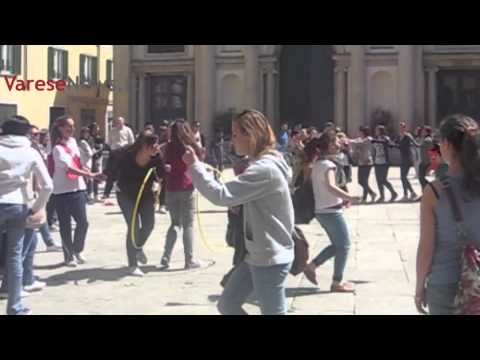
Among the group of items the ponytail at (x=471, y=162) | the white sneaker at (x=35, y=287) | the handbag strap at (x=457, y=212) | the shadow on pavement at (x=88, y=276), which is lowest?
the shadow on pavement at (x=88, y=276)

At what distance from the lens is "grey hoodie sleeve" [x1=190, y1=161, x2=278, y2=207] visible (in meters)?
4.89

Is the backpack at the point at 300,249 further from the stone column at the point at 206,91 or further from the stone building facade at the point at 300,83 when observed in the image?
the stone column at the point at 206,91

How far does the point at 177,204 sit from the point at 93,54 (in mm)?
37724

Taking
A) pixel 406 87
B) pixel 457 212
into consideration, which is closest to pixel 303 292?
pixel 457 212

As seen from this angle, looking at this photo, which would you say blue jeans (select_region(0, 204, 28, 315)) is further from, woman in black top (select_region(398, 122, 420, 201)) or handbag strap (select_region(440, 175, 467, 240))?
woman in black top (select_region(398, 122, 420, 201))

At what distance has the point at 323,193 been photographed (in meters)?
8.34

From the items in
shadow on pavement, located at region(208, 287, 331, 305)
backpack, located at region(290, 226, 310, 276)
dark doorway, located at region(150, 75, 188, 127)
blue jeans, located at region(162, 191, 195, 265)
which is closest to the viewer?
backpack, located at region(290, 226, 310, 276)

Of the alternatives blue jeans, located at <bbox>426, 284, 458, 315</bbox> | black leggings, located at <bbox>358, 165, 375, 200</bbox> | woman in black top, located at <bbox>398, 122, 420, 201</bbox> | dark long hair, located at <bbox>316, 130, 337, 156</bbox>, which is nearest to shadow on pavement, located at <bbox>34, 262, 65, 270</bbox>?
dark long hair, located at <bbox>316, 130, 337, 156</bbox>

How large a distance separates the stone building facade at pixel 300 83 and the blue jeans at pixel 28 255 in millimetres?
24974

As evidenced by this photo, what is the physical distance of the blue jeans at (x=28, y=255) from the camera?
26.0 ft

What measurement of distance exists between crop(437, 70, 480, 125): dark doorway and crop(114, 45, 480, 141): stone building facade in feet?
0.13

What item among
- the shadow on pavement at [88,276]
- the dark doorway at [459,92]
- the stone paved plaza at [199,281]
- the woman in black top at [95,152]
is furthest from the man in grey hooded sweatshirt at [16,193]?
the dark doorway at [459,92]

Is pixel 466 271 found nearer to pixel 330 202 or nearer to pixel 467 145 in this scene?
pixel 467 145

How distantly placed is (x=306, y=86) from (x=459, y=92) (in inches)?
253
